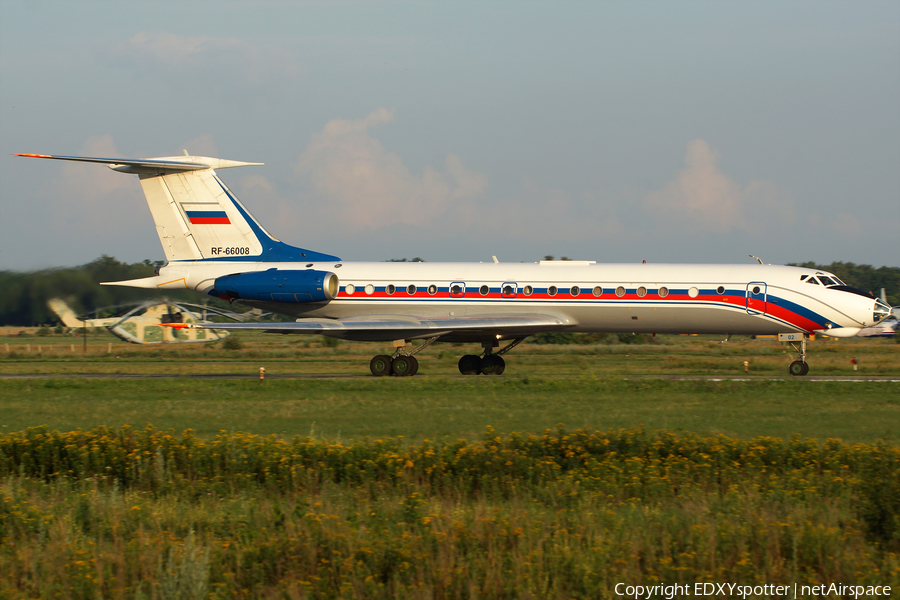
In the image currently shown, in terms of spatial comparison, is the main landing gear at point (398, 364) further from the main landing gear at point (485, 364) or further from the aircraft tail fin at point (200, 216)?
the aircraft tail fin at point (200, 216)

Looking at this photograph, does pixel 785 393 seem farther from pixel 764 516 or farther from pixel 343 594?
pixel 343 594

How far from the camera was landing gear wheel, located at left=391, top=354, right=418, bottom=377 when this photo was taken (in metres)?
24.6

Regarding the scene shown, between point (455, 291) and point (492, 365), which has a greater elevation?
point (455, 291)

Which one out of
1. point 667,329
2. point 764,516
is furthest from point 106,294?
point 764,516

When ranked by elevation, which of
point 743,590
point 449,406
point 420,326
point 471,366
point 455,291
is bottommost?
point 743,590

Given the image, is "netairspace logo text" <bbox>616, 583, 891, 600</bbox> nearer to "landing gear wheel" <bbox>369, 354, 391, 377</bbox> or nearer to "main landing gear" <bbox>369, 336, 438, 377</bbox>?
"main landing gear" <bbox>369, 336, 438, 377</bbox>

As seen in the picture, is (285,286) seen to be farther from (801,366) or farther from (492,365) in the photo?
(801,366)

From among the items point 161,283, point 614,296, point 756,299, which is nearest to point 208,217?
point 161,283

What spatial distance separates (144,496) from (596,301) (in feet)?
55.9

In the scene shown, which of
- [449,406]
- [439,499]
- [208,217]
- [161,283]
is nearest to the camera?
[439,499]

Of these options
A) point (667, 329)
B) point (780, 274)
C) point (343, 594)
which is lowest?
point (343, 594)

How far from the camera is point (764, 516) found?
7758 millimetres

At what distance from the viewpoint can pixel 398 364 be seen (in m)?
24.7

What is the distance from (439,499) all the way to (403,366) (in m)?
15.5
